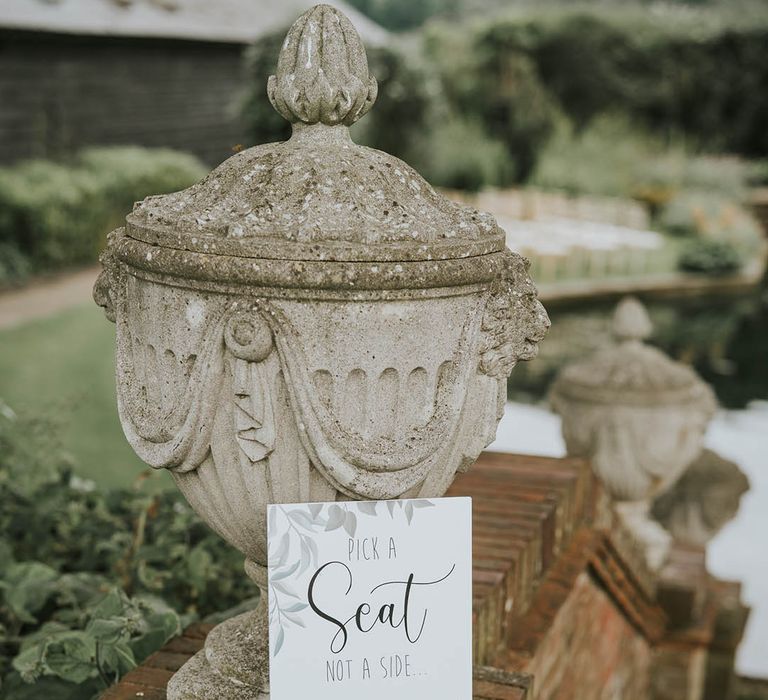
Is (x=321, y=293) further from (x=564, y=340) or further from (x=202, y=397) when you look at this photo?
(x=564, y=340)

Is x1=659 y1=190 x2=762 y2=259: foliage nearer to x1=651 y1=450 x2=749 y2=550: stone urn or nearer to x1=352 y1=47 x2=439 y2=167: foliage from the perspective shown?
x1=352 y1=47 x2=439 y2=167: foliage

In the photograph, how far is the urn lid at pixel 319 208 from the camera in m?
1.73

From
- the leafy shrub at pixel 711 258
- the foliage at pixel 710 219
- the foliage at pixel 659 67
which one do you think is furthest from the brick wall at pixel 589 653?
the foliage at pixel 659 67

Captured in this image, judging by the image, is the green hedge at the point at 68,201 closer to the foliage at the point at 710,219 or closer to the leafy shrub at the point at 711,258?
the leafy shrub at the point at 711,258

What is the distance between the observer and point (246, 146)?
48.1ft

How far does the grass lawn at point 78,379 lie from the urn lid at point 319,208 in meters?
3.29

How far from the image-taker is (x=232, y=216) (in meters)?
1.80

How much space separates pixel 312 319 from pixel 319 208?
0.19 metres

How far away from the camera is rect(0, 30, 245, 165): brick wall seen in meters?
12.0

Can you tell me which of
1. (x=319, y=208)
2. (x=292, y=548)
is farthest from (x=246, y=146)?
(x=292, y=548)

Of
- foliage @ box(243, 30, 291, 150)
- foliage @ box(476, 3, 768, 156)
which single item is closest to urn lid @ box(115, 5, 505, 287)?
foliage @ box(243, 30, 291, 150)

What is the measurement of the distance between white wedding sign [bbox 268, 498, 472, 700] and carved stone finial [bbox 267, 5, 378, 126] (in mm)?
703

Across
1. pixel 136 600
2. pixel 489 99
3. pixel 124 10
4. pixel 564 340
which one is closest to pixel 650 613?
pixel 136 600

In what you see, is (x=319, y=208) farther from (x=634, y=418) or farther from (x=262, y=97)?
(x=262, y=97)
